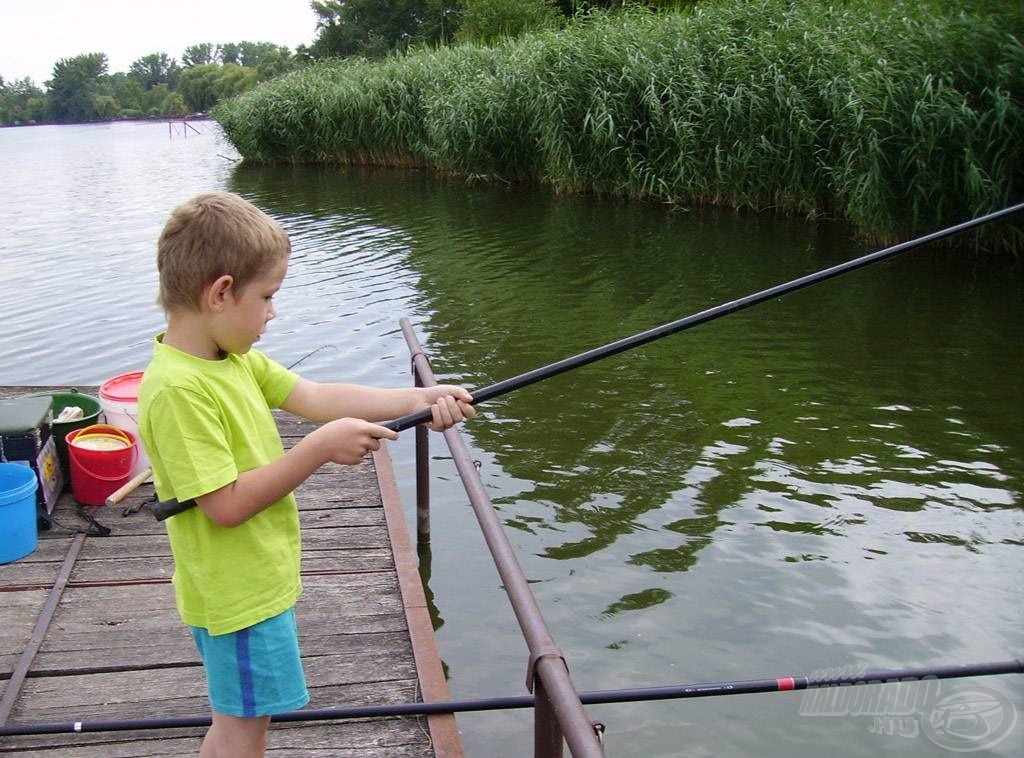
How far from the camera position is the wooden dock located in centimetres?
285

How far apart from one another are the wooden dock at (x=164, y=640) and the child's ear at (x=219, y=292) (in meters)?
1.47

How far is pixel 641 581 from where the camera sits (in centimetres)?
451

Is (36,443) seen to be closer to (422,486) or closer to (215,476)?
(422,486)

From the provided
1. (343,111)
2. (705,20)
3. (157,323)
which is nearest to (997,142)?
(705,20)

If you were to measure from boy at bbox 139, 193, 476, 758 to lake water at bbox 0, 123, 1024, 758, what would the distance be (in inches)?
63.1

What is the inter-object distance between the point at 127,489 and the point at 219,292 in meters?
2.66

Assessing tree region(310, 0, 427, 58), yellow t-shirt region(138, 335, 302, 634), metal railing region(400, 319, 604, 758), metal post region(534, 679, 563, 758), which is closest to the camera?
metal railing region(400, 319, 604, 758)

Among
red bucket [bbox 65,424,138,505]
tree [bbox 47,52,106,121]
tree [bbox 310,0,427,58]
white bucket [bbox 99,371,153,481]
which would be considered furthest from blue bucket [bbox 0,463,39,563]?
tree [bbox 47,52,106,121]

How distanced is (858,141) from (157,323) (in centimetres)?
740

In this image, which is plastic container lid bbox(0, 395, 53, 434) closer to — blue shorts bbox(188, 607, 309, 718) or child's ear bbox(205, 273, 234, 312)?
blue shorts bbox(188, 607, 309, 718)

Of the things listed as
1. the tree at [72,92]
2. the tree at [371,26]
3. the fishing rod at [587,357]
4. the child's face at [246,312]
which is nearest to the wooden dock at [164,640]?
the fishing rod at [587,357]

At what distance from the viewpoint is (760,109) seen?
38.5 ft

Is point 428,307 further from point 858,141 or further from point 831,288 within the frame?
point 858,141

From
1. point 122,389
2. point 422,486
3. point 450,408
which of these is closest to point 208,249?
point 450,408
